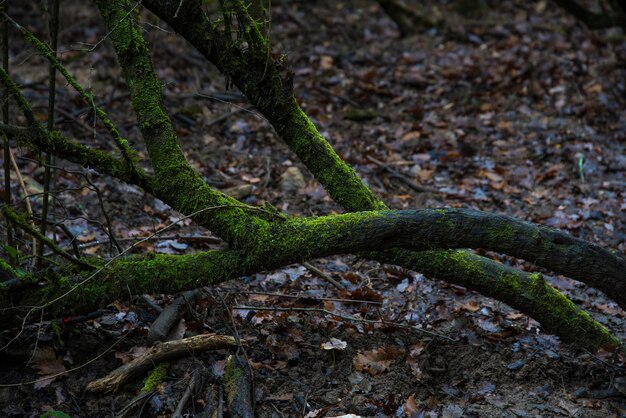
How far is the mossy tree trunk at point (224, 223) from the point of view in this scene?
3.49 meters

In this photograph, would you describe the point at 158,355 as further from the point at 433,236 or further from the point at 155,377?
the point at 433,236

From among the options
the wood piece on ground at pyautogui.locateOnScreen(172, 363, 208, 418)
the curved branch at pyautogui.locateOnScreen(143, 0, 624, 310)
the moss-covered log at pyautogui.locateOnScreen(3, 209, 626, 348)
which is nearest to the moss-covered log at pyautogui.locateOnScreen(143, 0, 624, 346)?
the curved branch at pyautogui.locateOnScreen(143, 0, 624, 310)

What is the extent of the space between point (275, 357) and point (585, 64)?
7.11 m

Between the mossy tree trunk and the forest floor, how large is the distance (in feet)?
0.82

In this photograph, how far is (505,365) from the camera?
4.13 m

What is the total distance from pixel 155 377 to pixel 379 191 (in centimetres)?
366

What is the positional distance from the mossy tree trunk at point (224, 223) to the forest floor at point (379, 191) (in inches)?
9.8

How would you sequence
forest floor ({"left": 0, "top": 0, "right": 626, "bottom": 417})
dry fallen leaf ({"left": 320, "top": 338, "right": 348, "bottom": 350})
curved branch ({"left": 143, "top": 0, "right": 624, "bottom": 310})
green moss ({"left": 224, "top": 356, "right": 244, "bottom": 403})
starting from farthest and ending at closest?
dry fallen leaf ({"left": 320, "top": 338, "right": 348, "bottom": 350}) → forest floor ({"left": 0, "top": 0, "right": 626, "bottom": 417}) → curved branch ({"left": 143, "top": 0, "right": 624, "bottom": 310}) → green moss ({"left": 224, "top": 356, "right": 244, "bottom": 403})

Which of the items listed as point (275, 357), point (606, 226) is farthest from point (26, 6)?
point (606, 226)

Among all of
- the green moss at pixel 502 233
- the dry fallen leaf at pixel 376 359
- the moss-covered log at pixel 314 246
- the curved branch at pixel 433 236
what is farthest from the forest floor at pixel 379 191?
the green moss at pixel 502 233

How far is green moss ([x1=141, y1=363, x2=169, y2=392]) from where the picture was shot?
3.63 m

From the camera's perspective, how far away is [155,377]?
3699 mm

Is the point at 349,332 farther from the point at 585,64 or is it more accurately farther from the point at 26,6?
the point at 26,6

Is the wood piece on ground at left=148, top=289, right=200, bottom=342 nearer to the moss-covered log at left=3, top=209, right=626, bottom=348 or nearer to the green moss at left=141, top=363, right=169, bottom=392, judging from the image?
the green moss at left=141, top=363, right=169, bottom=392
